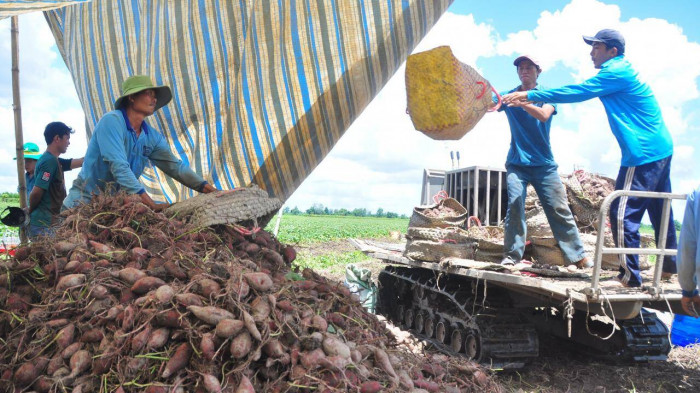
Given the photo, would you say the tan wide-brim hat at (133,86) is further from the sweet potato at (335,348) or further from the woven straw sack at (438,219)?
the woven straw sack at (438,219)

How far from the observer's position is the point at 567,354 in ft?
17.7

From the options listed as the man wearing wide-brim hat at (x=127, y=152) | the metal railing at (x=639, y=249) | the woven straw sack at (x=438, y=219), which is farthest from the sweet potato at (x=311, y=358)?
the woven straw sack at (x=438, y=219)

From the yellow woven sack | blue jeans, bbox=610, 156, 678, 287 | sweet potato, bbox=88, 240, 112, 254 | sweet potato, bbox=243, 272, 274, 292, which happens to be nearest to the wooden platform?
blue jeans, bbox=610, 156, 678, 287

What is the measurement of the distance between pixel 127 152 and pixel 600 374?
14.9ft

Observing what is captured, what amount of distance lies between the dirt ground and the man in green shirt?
4063 millimetres

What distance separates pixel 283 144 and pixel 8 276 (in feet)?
7.55

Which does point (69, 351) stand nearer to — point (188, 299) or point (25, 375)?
point (25, 375)

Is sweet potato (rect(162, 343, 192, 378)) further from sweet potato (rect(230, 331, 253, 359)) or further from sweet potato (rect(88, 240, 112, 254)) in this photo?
sweet potato (rect(88, 240, 112, 254))

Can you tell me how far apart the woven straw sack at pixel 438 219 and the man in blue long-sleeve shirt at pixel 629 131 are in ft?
6.76

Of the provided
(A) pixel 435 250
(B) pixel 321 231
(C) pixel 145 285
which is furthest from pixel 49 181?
(B) pixel 321 231

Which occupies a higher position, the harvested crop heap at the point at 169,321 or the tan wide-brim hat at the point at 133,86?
the tan wide-brim hat at the point at 133,86

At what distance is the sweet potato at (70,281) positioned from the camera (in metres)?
2.41

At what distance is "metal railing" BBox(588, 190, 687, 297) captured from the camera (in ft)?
11.3

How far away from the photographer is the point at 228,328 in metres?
2.12
